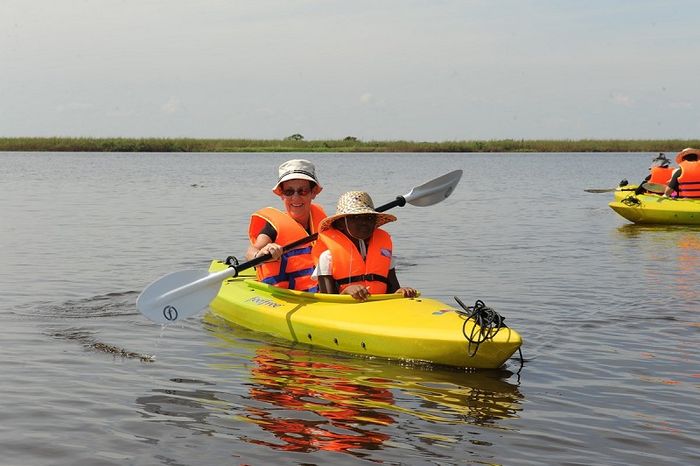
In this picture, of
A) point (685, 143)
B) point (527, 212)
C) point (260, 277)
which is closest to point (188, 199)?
point (527, 212)

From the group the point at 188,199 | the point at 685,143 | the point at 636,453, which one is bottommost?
the point at 636,453

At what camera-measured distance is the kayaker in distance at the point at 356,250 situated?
291 inches

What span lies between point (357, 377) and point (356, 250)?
3.54 feet

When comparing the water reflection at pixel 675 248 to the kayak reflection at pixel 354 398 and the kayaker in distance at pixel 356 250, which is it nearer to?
the kayaker in distance at pixel 356 250

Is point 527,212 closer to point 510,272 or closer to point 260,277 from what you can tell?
point 510,272

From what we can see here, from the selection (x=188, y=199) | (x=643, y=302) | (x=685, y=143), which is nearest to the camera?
(x=643, y=302)

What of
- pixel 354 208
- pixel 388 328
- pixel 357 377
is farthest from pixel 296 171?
pixel 357 377

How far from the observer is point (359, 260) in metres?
7.48

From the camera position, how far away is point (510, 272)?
12.6 metres

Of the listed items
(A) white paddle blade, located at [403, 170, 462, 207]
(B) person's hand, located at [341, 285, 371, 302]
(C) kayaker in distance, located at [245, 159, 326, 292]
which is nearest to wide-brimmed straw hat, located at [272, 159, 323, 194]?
(C) kayaker in distance, located at [245, 159, 326, 292]

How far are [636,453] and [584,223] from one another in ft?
51.6

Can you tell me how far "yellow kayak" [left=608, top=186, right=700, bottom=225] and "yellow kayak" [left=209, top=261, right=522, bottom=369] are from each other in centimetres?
1196

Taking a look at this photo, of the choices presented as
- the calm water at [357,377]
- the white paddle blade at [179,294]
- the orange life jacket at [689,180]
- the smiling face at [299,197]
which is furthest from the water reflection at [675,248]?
the white paddle blade at [179,294]

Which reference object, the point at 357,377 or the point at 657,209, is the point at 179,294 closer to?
the point at 357,377
